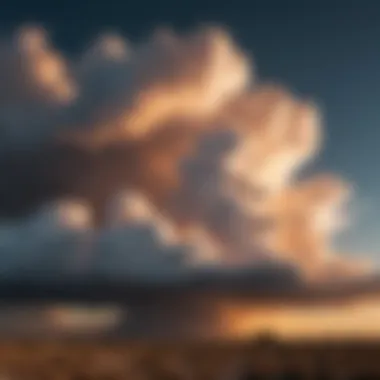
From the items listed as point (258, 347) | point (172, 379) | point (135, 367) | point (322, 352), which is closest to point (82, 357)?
point (135, 367)

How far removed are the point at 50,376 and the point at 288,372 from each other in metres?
4.37

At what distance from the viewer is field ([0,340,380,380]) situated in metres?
15.0

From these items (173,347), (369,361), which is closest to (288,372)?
(369,361)

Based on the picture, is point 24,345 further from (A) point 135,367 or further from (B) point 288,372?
(B) point 288,372

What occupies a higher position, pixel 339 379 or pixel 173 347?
pixel 173 347

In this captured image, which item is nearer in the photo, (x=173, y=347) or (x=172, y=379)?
(x=172, y=379)

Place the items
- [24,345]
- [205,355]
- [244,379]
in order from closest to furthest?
[244,379] → [205,355] → [24,345]

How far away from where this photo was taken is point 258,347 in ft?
54.3

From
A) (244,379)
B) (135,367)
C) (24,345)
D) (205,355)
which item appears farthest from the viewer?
(24,345)

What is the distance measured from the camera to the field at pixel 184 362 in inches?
589

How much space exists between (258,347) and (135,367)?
2593 mm

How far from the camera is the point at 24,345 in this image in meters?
18.4

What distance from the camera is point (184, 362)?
16578 mm

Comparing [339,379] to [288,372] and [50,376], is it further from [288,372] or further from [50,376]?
[50,376]
